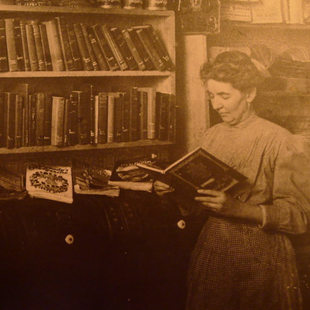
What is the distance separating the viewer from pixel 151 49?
1.78 m

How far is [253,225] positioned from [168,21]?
0.91 meters

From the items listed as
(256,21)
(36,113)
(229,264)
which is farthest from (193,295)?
(256,21)

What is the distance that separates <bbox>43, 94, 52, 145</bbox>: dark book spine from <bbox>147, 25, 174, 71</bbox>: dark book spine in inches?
19.0

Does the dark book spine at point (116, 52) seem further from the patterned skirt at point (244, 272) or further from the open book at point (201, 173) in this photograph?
the patterned skirt at point (244, 272)

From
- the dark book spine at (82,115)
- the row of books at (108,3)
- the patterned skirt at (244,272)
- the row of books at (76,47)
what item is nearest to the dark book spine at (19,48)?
the row of books at (76,47)

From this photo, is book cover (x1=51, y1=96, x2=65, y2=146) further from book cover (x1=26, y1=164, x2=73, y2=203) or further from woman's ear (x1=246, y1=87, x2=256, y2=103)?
woman's ear (x1=246, y1=87, x2=256, y2=103)

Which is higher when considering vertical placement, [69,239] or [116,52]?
[116,52]

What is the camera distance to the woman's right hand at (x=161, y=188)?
1.71 m

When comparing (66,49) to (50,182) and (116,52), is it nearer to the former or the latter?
(116,52)

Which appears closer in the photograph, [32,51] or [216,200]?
[216,200]

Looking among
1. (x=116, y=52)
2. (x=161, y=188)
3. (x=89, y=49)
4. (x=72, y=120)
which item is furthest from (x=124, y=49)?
(x=161, y=188)

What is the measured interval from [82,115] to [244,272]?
84cm

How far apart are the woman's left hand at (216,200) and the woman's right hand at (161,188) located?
0.90 feet

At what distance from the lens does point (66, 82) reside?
1851 mm
